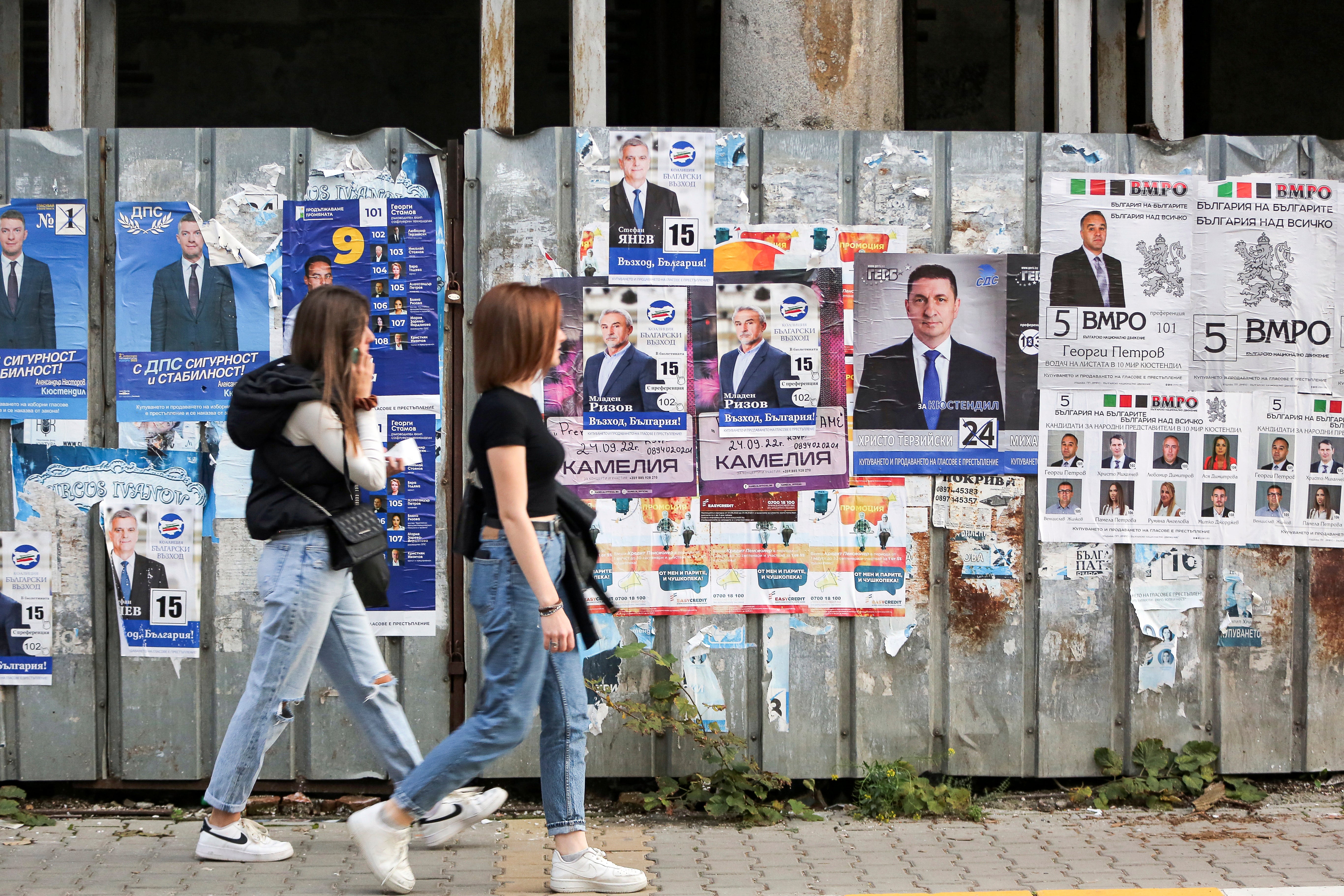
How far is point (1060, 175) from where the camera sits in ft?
17.6

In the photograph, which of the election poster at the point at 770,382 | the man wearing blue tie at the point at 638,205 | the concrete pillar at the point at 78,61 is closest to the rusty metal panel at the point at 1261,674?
the election poster at the point at 770,382

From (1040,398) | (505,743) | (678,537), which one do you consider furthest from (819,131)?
(505,743)

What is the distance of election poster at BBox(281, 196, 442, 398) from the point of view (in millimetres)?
5148

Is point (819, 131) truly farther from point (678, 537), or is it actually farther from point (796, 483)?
point (678, 537)

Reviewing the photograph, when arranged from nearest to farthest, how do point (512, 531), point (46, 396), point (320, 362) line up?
point (512, 531) < point (320, 362) < point (46, 396)

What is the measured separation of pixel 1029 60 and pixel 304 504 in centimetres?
486

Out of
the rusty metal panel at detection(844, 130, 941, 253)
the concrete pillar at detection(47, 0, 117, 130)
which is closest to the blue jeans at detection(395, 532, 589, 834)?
the rusty metal panel at detection(844, 130, 941, 253)

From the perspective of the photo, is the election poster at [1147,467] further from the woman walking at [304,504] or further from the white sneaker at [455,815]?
the woman walking at [304,504]

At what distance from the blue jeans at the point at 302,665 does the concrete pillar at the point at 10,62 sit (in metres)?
4.05

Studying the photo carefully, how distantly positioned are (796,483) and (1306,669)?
2413 millimetres

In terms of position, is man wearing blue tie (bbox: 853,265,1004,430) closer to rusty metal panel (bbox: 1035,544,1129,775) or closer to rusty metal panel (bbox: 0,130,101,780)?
rusty metal panel (bbox: 1035,544,1129,775)

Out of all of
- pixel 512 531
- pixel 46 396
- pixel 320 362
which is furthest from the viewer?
pixel 46 396

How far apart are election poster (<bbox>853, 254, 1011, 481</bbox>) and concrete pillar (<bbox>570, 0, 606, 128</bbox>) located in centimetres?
145

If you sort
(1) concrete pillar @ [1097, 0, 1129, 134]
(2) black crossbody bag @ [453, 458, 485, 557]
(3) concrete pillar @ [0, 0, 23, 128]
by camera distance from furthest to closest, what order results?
(3) concrete pillar @ [0, 0, 23, 128] < (1) concrete pillar @ [1097, 0, 1129, 134] < (2) black crossbody bag @ [453, 458, 485, 557]
